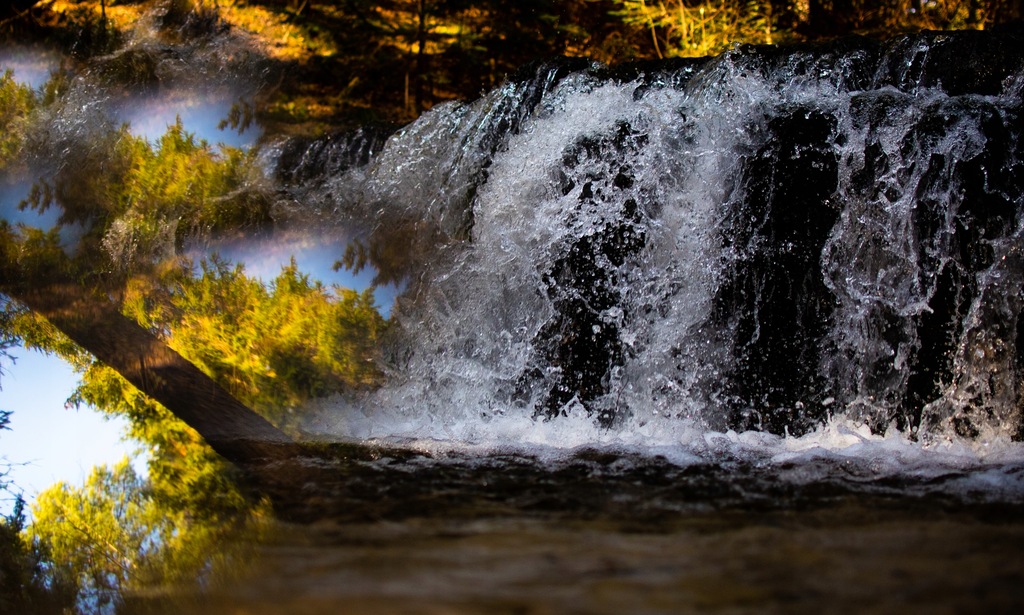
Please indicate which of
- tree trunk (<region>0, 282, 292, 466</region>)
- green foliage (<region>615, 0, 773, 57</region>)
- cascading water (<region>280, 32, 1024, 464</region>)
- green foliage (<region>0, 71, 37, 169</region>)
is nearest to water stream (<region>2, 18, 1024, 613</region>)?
cascading water (<region>280, 32, 1024, 464</region>)

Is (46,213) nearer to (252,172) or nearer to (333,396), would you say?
(252,172)

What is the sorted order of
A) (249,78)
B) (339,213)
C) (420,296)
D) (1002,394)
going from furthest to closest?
(249,78) → (339,213) → (420,296) → (1002,394)

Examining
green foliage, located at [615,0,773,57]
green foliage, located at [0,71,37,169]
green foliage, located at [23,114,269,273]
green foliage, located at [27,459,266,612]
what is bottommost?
green foliage, located at [27,459,266,612]

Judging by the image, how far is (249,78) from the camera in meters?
5.48

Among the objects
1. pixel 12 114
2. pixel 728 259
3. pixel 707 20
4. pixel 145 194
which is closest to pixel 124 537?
pixel 728 259

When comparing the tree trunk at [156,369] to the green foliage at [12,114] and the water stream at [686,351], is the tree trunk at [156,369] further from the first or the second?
the green foliage at [12,114]

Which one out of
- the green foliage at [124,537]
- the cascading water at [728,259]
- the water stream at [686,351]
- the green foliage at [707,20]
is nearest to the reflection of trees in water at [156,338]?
the green foliage at [124,537]

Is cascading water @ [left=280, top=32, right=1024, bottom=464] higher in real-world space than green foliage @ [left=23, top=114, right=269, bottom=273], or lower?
lower

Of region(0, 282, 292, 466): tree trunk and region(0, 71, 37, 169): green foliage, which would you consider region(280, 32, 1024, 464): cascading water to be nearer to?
region(0, 282, 292, 466): tree trunk

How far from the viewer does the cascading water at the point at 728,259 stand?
2734mm

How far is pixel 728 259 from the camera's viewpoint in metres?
3.11

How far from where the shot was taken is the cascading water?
8.97 ft

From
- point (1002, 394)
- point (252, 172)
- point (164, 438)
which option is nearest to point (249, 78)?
point (252, 172)

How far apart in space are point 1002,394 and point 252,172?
12.6ft
